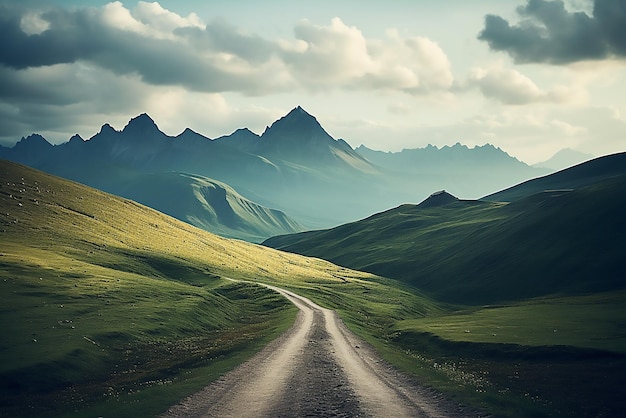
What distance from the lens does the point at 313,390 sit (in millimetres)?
37312

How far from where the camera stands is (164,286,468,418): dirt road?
3234 cm

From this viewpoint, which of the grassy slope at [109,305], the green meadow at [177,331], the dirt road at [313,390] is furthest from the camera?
the grassy slope at [109,305]

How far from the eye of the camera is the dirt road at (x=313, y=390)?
32344 millimetres

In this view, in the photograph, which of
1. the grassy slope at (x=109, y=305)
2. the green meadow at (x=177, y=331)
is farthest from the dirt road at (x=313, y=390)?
the grassy slope at (x=109, y=305)

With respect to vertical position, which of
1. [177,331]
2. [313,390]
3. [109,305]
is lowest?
[177,331]

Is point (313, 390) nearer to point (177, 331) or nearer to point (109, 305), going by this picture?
point (177, 331)

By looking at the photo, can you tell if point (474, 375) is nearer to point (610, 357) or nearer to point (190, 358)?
point (610, 357)

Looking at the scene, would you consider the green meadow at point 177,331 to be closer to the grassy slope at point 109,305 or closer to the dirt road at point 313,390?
the grassy slope at point 109,305

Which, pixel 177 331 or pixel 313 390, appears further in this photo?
pixel 177 331

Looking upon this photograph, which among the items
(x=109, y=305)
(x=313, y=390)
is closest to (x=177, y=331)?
(x=109, y=305)

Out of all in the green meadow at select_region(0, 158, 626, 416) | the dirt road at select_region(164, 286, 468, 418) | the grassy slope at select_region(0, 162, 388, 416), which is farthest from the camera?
the grassy slope at select_region(0, 162, 388, 416)

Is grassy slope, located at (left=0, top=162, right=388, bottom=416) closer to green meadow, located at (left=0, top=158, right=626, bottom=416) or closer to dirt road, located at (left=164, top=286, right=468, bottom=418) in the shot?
green meadow, located at (left=0, top=158, right=626, bottom=416)

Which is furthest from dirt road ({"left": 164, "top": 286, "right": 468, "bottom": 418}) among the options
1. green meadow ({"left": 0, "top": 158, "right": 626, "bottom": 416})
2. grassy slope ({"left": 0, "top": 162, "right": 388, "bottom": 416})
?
grassy slope ({"left": 0, "top": 162, "right": 388, "bottom": 416})

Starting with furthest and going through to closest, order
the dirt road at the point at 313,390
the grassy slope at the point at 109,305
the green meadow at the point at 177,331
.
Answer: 1. the grassy slope at the point at 109,305
2. the green meadow at the point at 177,331
3. the dirt road at the point at 313,390
